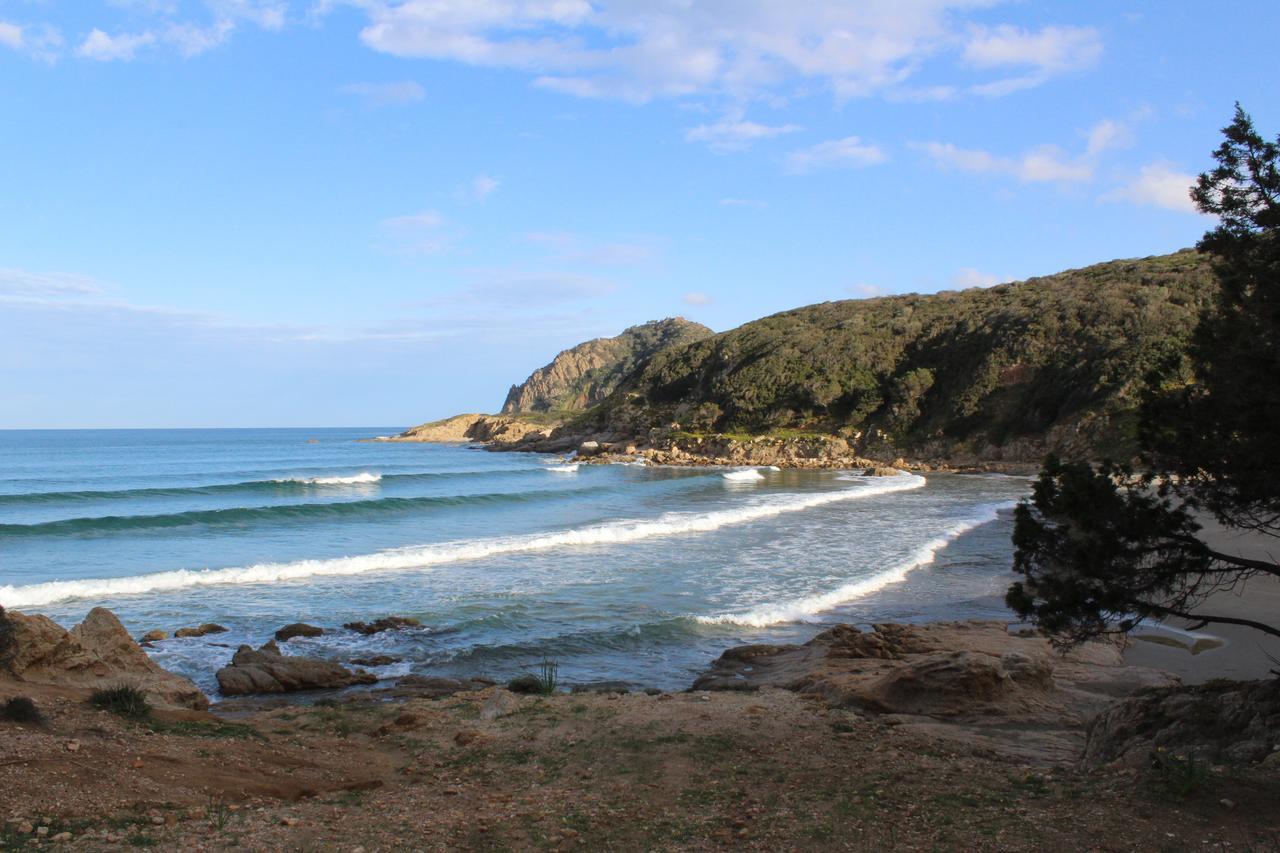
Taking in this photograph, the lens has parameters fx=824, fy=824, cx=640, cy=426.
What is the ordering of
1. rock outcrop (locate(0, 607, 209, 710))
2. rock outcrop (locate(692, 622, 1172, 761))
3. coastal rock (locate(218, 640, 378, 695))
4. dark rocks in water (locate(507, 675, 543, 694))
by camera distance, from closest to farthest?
1. rock outcrop (locate(692, 622, 1172, 761))
2. rock outcrop (locate(0, 607, 209, 710))
3. dark rocks in water (locate(507, 675, 543, 694))
4. coastal rock (locate(218, 640, 378, 695))

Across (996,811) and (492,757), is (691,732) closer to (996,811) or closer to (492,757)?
(492,757)

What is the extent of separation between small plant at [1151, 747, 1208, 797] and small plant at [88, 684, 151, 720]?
8.98 m

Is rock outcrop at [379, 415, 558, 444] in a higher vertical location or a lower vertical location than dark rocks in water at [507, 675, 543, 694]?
higher

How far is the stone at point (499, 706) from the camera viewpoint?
959 centimetres

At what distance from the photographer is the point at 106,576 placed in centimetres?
1986

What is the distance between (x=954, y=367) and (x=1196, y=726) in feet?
209

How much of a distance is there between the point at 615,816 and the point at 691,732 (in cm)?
236

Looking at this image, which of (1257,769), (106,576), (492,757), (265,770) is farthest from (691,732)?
(106,576)

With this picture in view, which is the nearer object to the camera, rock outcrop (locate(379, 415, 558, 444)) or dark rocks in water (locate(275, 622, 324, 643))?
dark rocks in water (locate(275, 622, 324, 643))

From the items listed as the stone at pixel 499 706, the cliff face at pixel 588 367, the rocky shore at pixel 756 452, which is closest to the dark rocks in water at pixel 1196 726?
the stone at pixel 499 706

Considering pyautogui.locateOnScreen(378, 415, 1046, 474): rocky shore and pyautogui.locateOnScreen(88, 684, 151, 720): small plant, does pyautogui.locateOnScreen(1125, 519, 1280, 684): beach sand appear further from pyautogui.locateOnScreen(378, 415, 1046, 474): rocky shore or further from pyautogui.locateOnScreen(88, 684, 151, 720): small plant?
pyautogui.locateOnScreen(378, 415, 1046, 474): rocky shore

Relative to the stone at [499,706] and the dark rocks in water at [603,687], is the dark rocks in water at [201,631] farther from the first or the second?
the dark rocks in water at [603,687]

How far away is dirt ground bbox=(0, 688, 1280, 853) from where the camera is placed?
17.7 feet

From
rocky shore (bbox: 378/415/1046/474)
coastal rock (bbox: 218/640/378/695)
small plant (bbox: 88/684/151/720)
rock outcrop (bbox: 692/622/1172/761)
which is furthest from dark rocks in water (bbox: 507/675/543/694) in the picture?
rocky shore (bbox: 378/415/1046/474)
